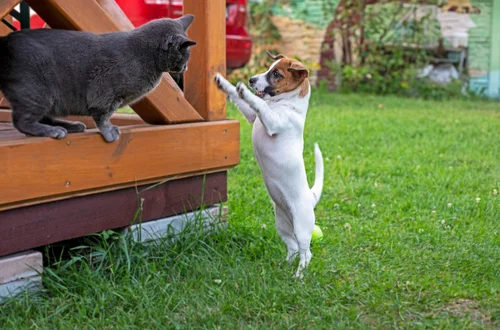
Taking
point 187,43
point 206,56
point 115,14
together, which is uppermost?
point 115,14

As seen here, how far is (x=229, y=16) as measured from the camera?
31.7 ft

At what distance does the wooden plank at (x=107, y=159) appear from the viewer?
2.88 metres

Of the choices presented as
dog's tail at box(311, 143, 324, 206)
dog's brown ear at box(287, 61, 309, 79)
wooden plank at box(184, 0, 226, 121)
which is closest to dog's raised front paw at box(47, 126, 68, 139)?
wooden plank at box(184, 0, 226, 121)

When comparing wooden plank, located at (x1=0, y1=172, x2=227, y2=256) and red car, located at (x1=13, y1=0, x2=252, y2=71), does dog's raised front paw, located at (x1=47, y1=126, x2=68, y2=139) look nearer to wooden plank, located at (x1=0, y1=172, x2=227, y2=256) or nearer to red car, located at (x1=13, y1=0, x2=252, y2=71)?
wooden plank, located at (x1=0, y1=172, x2=227, y2=256)

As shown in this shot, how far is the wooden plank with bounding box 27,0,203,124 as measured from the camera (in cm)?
310

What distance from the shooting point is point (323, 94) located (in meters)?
11.4

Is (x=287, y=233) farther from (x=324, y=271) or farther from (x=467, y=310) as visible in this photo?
(x=467, y=310)

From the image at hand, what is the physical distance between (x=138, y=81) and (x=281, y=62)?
70cm

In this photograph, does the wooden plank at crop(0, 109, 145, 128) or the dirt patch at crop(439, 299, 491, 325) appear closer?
the dirt patch at crop(439, 299, 491, 325)

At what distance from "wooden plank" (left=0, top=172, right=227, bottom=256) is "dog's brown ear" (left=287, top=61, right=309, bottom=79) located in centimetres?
87

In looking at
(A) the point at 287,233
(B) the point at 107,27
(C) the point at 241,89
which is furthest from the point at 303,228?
(B) the point at 107,27

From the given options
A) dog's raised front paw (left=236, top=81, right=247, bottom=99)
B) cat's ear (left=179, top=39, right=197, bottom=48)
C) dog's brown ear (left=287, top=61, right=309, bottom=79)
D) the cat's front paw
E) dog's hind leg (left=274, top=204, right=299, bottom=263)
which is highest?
cat's ear (left=179, top=39, right=197, bottom=48)

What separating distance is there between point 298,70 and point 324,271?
1.01 meters

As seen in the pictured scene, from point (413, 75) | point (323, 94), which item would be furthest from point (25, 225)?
point (413, 75)
